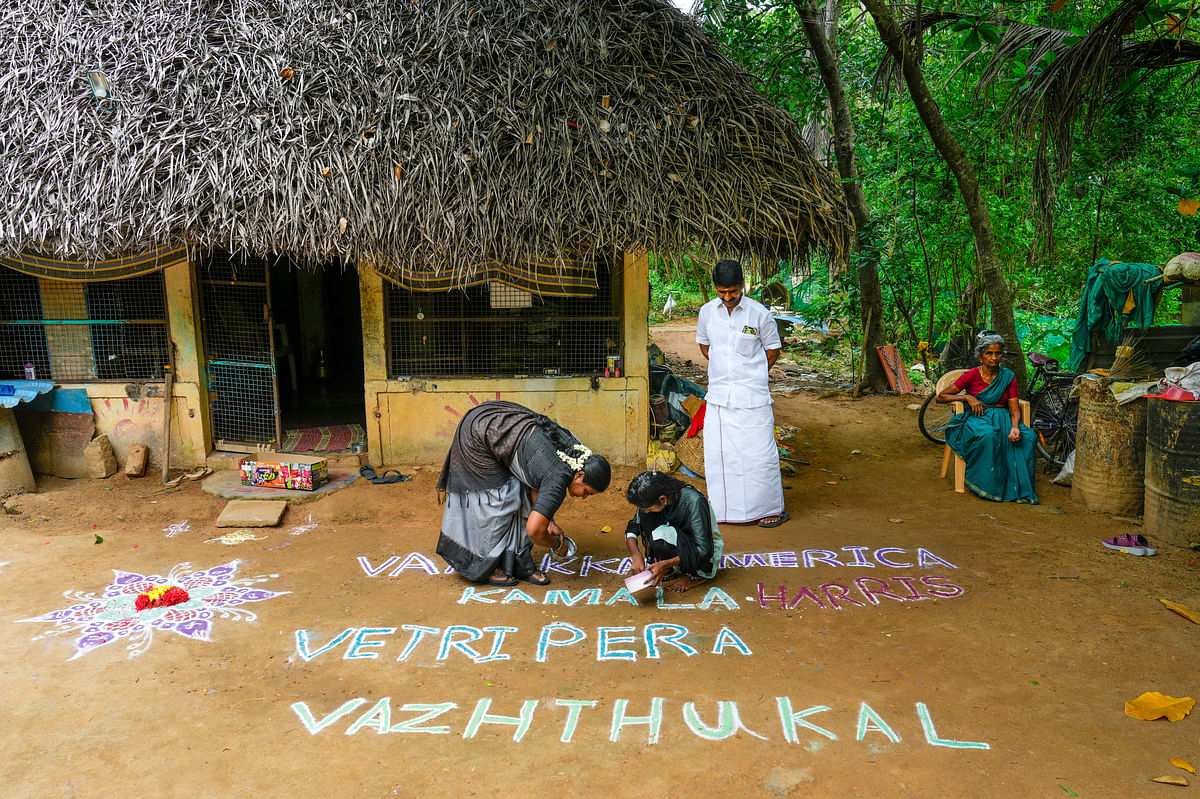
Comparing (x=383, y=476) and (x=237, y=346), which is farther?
(x=237, y=346)

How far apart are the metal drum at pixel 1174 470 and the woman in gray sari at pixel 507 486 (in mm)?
3717

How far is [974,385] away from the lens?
6.28 metres

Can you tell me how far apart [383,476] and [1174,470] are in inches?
228

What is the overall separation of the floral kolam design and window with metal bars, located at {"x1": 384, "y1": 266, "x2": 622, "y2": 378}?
2.62m

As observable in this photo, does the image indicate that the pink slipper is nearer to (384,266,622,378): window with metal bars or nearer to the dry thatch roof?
the dry thatch roof

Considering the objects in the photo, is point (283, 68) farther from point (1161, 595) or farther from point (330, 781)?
point (1161, 595)

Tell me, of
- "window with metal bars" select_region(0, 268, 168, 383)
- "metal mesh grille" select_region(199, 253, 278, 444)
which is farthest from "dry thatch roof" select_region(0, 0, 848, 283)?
"metal mesh grille" select_region(199, 253, 278, 444)

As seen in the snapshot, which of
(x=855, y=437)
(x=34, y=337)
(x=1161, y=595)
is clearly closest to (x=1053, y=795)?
(x=1161, y=595)

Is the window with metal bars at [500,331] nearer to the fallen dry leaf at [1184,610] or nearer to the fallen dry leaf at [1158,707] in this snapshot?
the fallen dry leaf at [1184,610]

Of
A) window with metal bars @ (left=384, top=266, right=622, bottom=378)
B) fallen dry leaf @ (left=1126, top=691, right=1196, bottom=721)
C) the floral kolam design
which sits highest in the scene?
window with metal bars @ (left=384, top=266, right=622, bottom=378)

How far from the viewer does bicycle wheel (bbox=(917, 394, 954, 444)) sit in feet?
25.5

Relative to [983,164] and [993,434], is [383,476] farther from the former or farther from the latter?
[983,164]

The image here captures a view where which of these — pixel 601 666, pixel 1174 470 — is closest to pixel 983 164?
pixel 1174 470

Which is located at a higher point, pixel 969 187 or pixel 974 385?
pixel 969 187
